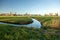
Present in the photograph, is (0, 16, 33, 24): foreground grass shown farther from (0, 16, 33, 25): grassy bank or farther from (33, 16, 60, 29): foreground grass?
(33, 16, 60, 29): foreground grass

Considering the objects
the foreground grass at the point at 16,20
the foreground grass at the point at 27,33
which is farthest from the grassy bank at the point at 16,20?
the foreground grass at the point at 27,33

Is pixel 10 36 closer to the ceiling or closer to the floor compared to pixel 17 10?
closer to the floor

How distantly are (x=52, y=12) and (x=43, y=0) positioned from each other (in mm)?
290

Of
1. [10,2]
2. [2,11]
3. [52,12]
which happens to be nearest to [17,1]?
[10,2]

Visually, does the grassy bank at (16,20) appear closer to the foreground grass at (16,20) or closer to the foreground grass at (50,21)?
the foreground grass at (16,20)

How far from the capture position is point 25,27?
257 centimetres

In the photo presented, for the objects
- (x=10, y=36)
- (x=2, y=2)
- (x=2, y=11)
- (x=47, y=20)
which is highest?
(x=2, y=2)

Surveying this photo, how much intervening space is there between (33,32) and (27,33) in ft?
0.37

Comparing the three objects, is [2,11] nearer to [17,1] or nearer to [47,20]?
[17,1]

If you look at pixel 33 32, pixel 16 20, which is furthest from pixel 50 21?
pixel 16 20

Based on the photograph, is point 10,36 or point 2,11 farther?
point 2,11

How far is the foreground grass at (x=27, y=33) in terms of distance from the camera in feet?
8.15

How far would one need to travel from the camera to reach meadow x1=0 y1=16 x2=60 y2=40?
249 centimetres

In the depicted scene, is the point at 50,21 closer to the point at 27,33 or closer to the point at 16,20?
the point at 27,33
